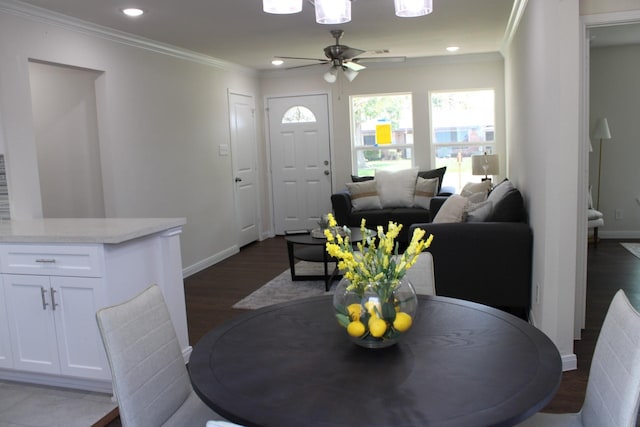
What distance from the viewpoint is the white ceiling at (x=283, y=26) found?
153 inches

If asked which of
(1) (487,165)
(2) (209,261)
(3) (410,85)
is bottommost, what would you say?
(2) (209,261)

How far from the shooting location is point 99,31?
4320 millimetres

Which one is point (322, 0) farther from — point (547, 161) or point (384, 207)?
point (384, 207)

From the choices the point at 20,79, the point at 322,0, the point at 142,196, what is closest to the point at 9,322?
the point at 20,79

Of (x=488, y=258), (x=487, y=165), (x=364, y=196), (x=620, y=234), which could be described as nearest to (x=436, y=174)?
(x=487, y=165)

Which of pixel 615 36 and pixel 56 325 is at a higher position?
pixel 615 36

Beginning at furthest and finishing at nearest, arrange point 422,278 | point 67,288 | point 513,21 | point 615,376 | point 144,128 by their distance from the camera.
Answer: point 144,128 → point 513,21 → point 67,288 → point 422,278 → point 615,376

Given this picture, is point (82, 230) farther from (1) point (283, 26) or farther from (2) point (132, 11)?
(1) point (283, 26)

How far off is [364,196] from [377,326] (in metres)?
5.14

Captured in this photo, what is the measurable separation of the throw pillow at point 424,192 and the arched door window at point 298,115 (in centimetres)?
190

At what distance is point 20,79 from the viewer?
3611mm

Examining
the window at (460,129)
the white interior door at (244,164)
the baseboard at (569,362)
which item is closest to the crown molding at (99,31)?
the white interior door at (244,164)

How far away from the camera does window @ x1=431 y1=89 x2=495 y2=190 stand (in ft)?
22.9

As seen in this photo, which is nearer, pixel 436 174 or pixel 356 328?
pixel 356 328
